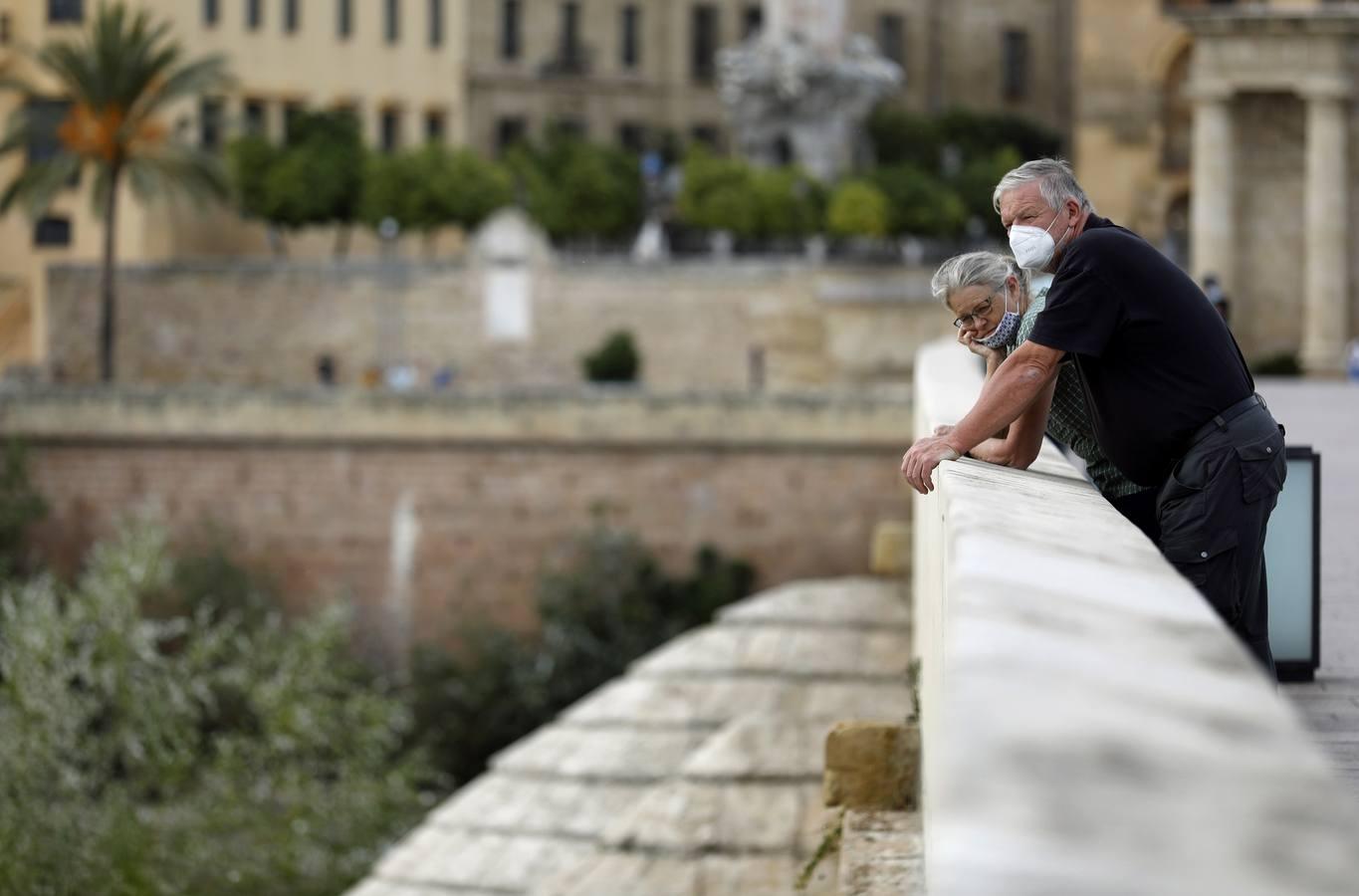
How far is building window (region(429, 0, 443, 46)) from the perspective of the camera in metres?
59.1

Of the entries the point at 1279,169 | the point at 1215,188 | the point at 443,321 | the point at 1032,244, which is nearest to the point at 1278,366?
the point at 1215,188

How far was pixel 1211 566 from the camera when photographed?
5770 mm

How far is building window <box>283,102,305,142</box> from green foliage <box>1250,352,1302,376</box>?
3060 centimetres

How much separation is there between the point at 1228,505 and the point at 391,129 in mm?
54095

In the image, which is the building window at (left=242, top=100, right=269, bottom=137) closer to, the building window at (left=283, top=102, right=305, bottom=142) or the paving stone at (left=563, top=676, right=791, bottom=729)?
the building window at (left=283, top=102, right=305, bottom=142)

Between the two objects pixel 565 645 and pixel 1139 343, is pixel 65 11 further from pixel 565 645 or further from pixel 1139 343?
pixel 1139 343

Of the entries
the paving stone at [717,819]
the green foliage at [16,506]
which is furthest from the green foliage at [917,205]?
the paving stone at [717,819]

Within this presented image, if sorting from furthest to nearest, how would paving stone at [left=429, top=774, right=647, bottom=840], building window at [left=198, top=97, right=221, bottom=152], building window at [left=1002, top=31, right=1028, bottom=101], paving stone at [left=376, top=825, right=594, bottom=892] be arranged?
building window at [left=1002, top=31, right=1028, bottom=101]
building window at [left=198, top=97, right=221, bottom=152]
paving stone at [left=429, top=774, right=647, bottom=840]
paving stone at [left=376, top=825, right=594, bottom=892]

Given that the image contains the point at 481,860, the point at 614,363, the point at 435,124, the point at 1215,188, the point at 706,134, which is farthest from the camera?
the point at 706,134

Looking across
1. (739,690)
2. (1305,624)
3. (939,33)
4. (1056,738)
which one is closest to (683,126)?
(939,33)

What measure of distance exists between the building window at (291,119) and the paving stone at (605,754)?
3390cm

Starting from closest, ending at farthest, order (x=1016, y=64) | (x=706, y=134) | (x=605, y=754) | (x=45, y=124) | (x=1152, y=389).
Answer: (x=1152, y=389)
(x=605, y=754)
(x=45, y=124)
(x=706, y=134)
(x=1016, y=64)

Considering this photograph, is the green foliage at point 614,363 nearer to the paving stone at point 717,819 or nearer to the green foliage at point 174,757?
the green foliage at point 174,757

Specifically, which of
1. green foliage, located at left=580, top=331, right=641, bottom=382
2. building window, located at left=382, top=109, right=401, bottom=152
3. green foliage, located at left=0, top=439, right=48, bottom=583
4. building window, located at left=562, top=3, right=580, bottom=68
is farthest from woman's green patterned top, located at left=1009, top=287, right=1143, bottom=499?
building window, located at left=562, top=3, right=580, bottom=68
